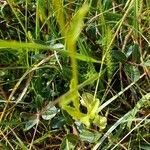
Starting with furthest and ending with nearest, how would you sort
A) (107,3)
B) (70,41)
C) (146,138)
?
1. (107,3)
2. (146,138)
3. (70,41)

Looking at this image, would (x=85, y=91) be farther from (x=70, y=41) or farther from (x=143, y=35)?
(x=70, y=41)

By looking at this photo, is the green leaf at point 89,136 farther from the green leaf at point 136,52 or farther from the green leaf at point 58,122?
the green leaf at point 136,52

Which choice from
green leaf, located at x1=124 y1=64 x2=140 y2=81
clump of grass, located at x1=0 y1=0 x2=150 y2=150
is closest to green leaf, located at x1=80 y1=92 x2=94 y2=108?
clump of grass, located at x1=0 y1=0 x2=150 y2=150

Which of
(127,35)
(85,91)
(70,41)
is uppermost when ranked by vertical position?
(70,41)

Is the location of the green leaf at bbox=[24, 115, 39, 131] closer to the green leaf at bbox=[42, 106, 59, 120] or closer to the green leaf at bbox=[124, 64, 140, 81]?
the green leaf at bbox=[42, 106, 59, 120]

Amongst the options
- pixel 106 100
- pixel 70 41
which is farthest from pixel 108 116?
pixel 70 41

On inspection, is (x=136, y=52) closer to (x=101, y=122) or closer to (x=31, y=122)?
(x=101, y=122)

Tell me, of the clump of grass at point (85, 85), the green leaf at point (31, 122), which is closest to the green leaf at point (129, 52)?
the clump of grass at point (85, 85)
